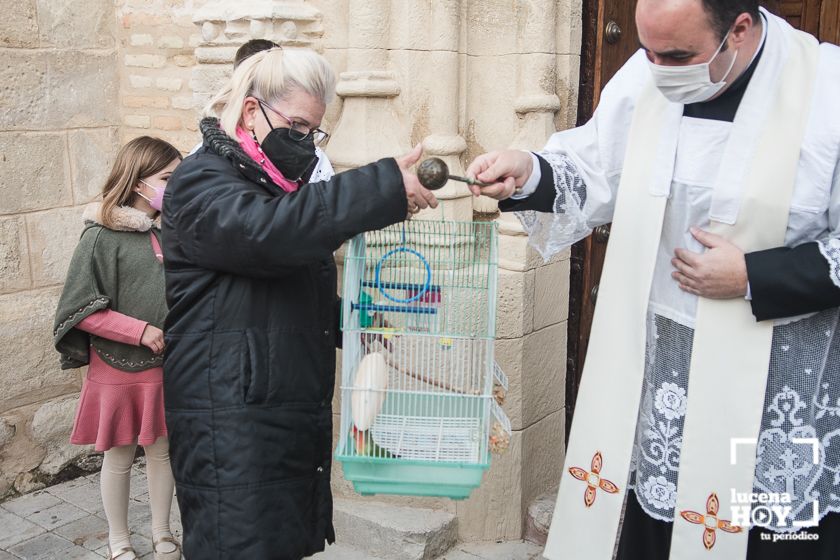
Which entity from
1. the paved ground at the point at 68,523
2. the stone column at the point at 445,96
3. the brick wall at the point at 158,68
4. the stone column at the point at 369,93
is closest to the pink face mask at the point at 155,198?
the stone column at the point at 369,93

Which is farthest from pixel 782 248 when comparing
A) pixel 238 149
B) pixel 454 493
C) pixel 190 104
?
pixel 190 104

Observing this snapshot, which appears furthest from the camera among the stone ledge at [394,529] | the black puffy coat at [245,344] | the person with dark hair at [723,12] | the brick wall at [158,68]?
the brick wall at [158,68]

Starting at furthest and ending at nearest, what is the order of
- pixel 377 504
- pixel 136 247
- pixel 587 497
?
pixel 377 504 → pixel 136 247 → pixel 587 497

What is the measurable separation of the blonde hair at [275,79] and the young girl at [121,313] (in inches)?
46.4

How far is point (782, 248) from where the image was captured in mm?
2383

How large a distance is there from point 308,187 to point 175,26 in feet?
8.12

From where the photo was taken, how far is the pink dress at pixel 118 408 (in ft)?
12.1

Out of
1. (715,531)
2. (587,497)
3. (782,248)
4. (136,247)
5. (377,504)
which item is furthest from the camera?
(377,504)

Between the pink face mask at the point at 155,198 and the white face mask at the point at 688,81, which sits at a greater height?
the white face mask at the point at 688,81

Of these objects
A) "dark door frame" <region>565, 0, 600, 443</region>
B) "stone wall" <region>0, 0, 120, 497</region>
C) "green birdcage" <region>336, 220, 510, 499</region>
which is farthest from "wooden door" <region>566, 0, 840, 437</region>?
"stone wall" <region>0, 0, 120, 497</region>

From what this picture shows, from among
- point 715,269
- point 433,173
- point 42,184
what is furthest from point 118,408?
point 715,269

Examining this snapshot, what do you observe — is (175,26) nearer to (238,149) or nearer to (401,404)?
(238,149)

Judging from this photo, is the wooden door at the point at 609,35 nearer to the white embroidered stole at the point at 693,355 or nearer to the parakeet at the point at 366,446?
the white embroidered stole at the point at 693,355

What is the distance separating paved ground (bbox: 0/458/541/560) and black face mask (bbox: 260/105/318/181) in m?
1.87
